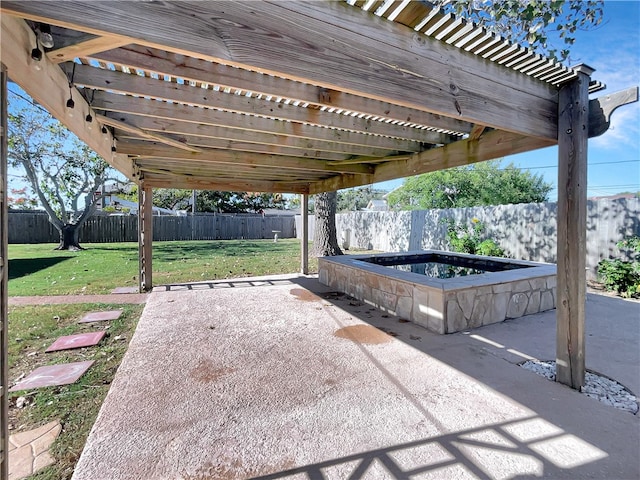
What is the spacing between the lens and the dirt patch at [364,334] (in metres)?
3.48

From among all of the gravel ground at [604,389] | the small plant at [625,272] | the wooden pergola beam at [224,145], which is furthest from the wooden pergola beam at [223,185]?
the small plant at [625,272]

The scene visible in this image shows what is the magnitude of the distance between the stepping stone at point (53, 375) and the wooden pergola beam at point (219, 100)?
7.75 feet

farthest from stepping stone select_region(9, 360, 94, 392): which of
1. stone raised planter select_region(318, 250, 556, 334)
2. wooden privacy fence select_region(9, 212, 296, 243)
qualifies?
wooden privacy fence select_region(9, 212, 296, 243)

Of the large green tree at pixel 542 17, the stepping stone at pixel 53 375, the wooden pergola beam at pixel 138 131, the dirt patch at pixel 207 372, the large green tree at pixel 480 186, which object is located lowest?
the dirt patch at pixel 207 372

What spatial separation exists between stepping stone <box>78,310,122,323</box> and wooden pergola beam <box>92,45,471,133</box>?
355 centimetres

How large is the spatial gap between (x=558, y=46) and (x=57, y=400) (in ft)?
25.3

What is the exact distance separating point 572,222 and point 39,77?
370cm

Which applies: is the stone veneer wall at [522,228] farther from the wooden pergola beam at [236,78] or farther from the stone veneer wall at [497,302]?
the wooden pergola beam at [236,78]

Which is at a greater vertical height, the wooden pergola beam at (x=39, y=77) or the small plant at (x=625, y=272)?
the wooden pergola beam at (x=39, y=77)

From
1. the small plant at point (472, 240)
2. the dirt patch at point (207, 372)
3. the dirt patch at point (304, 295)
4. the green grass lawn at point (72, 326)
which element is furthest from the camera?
the small plant at point (472, 240)

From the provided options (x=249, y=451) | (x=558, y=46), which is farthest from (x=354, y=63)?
→ (x=558, y=46)

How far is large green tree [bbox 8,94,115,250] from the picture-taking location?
1062 centimetres

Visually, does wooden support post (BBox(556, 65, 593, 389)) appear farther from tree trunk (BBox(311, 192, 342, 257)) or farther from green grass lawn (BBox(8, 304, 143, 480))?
tree trunk (BBox(311, 192, 342, 257))

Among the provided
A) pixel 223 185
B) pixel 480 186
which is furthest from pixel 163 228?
pixel 480 186
